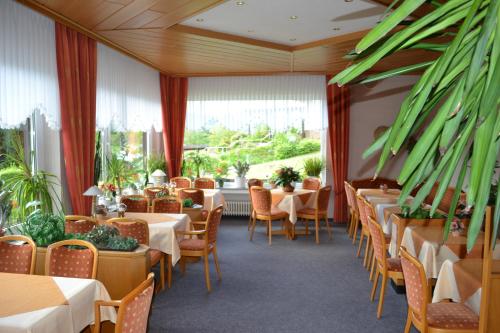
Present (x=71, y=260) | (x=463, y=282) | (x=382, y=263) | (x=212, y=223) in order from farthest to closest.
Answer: (x=212, y=223), (x=382, y=263), (x=71, y=260), (x=463, y=282)

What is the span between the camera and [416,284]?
295cm

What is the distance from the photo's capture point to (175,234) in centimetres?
464

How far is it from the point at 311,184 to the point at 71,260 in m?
5.52

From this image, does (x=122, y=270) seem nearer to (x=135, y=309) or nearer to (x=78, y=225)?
(x=78, y=225)

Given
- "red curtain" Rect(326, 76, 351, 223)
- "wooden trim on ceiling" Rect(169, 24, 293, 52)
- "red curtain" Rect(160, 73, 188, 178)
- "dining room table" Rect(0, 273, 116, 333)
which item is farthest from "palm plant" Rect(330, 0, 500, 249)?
"red curtain" Rect(160, 73, 188, 178)

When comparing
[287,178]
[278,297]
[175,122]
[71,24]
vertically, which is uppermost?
[71,24]

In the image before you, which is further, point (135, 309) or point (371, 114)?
point (371, 114)

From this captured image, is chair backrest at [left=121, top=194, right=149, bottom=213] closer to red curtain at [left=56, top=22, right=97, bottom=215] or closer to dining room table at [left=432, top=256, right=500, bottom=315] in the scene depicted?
red curtain at [left=56, top=22, right=97, bottom=215]

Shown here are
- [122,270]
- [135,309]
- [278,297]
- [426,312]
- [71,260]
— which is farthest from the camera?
[278,297]

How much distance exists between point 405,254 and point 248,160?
21.0 ft

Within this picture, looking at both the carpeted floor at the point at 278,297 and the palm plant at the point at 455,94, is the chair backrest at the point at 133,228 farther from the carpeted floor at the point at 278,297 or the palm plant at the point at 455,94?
the palm plant at the point at 455,94

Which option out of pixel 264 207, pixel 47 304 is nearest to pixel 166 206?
pixel 264 207

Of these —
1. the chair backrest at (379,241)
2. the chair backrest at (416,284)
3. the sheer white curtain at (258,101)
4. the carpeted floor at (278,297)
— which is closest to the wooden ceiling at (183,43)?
the sheer white curtain at (258,101)

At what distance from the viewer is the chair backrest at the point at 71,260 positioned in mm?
3216
